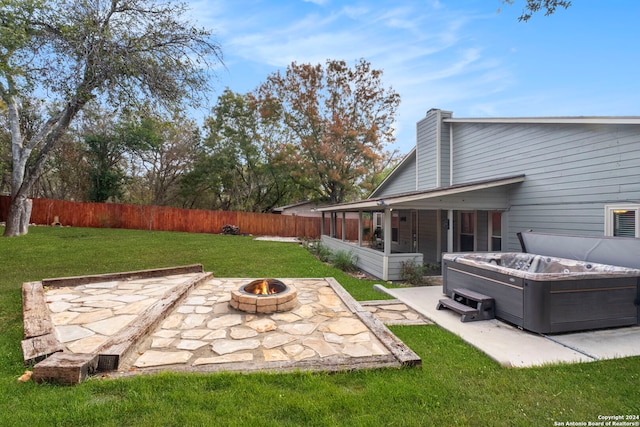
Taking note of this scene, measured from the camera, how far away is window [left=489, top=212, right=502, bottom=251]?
28.1ft

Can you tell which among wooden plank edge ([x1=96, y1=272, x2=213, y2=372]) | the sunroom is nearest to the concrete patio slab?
the sunroom

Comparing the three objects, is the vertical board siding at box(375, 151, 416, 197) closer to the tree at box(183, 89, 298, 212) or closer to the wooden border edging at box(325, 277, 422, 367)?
the wooden border edging at box(325, 277, 422, 367)

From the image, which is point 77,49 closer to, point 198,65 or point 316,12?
point 198,65

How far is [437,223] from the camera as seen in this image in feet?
34.0

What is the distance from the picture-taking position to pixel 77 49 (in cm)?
574

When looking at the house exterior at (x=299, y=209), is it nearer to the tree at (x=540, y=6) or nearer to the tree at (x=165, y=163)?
the tree at (x=165, y=163)

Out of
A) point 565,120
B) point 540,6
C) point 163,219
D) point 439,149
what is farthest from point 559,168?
point 163,219

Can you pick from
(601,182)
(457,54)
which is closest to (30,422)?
(601,182)

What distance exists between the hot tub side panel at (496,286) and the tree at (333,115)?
1661 cm

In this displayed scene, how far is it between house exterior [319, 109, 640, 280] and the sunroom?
0.03 m

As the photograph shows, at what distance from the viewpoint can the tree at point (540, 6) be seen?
4.04 metres

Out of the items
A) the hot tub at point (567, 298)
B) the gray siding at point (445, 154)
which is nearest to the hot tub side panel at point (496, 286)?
the hot tub at point (567, 298)

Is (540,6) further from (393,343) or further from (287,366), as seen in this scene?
(287,366)

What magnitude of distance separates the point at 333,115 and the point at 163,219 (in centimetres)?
1312
